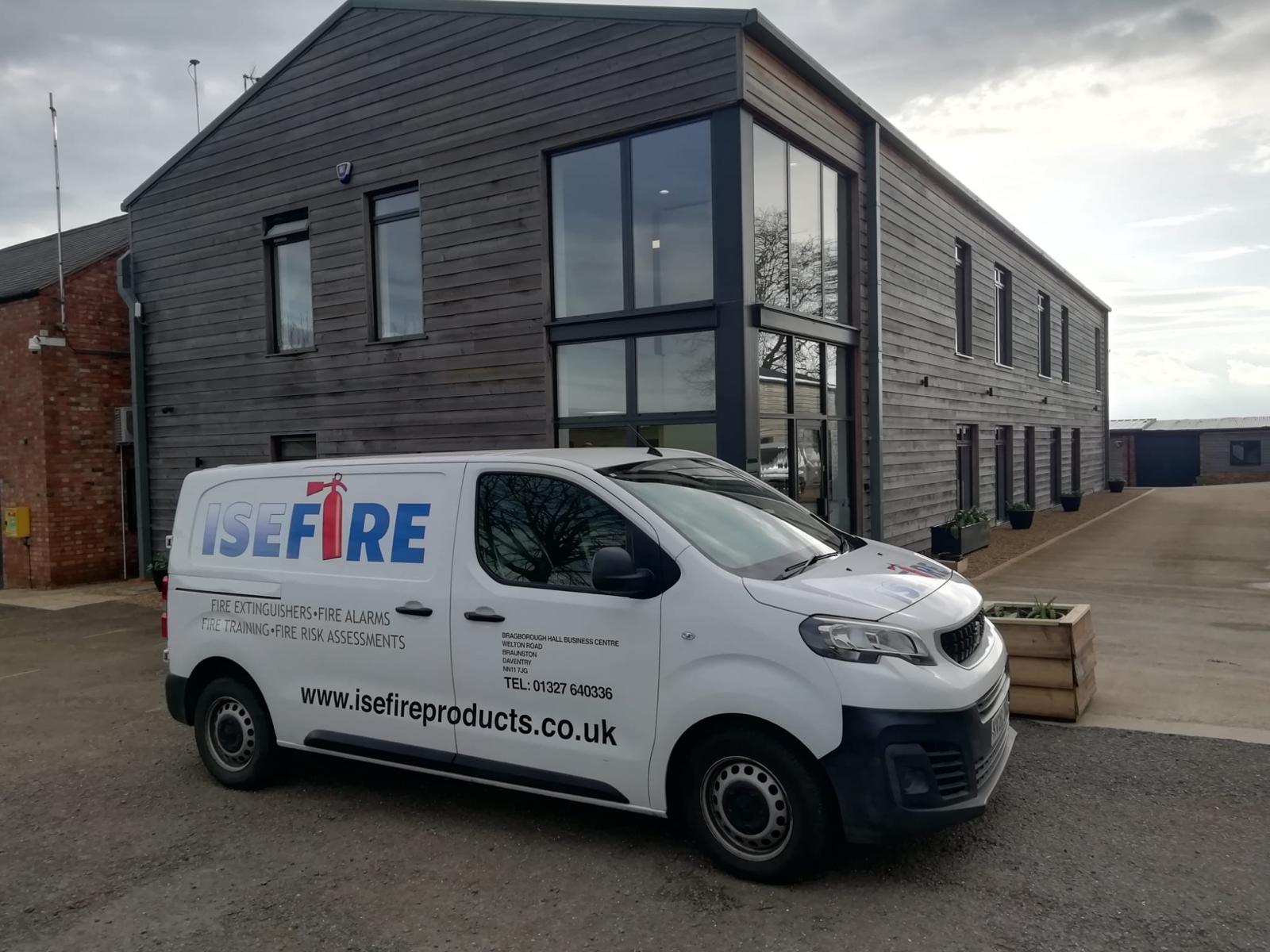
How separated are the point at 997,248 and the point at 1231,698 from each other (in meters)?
14.9

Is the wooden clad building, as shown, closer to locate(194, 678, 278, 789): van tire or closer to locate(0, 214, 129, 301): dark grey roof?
locate(0, 214, 129, 301): dark grey roof

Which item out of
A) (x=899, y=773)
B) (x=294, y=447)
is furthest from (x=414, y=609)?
(x=294, y=447)

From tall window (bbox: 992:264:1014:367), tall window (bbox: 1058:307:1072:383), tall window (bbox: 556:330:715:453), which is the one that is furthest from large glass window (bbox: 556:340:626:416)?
tall window (bbox: 1058:307:1072:383)

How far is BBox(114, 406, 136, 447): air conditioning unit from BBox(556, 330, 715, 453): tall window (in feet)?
28.0

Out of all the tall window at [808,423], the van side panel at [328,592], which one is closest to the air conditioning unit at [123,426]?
the tall window at [808,423]

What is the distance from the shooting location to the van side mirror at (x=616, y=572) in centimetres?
407

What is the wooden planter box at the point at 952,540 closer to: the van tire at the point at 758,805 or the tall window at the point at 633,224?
the tall window at the point at 633,224

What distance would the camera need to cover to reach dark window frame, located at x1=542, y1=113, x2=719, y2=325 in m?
9.94

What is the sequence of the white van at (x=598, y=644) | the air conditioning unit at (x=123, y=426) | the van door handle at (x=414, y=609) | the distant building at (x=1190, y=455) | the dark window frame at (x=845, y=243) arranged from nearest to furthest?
the white van at (x=598, y=644), the van door handle at (x=414, y=609), the dark window frame at (x=845, y=243), the air conditioning unit at (x=123, y=426), the distant building at (x=1190, y=455)

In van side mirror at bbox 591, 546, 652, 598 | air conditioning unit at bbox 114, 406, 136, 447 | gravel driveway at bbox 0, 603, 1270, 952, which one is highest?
air conditioning unit at bbox 114, 406, 136, 447

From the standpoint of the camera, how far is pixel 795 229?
11.2m

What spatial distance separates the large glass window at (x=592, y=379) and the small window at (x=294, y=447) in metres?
4.32

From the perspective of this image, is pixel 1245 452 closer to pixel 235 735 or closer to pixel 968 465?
pixel 968 465

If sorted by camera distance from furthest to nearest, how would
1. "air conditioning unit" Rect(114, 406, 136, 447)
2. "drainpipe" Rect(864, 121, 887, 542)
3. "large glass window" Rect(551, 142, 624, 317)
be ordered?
"air conditioning unit" Rect(114, 406, 136, 447) < "drainpipe" Rect(864, 121, 887, 542) < "large glass window" Rect(551, 142, 624, 317)
